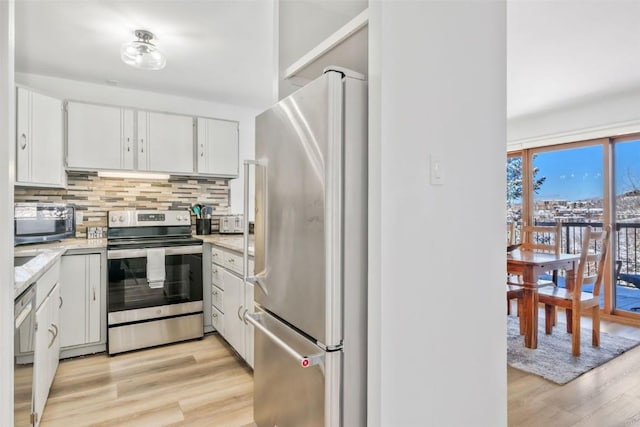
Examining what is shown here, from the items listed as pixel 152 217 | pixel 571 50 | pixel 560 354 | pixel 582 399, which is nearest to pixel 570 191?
pixel 571 50

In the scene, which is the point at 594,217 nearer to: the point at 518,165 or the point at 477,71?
the point at 518,165

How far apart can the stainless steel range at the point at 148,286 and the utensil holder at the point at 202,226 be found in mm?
490

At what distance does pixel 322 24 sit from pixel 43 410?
2.63 meters

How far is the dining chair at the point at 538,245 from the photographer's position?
3.39 meters

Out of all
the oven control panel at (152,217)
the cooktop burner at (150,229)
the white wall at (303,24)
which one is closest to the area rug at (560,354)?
the white wall at (303,24)

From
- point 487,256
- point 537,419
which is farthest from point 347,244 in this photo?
point 537,419

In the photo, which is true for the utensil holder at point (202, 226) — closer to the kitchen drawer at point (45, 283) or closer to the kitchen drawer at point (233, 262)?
the kitchen drawer at point (233, 262)

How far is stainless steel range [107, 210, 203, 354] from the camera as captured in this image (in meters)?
3.01

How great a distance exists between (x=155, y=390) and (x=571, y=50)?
150 inches

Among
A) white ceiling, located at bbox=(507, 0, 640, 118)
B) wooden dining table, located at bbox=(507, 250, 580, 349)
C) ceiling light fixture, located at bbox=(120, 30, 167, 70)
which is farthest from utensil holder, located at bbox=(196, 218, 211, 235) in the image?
white ceiling, located at bbox=(507, 0, 640, 118)

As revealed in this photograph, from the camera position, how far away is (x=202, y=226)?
3955 millimetres

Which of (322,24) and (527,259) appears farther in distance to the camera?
(527,259)

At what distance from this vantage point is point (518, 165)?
5.08 m

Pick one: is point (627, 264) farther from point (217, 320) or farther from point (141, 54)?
point (141, 54)
